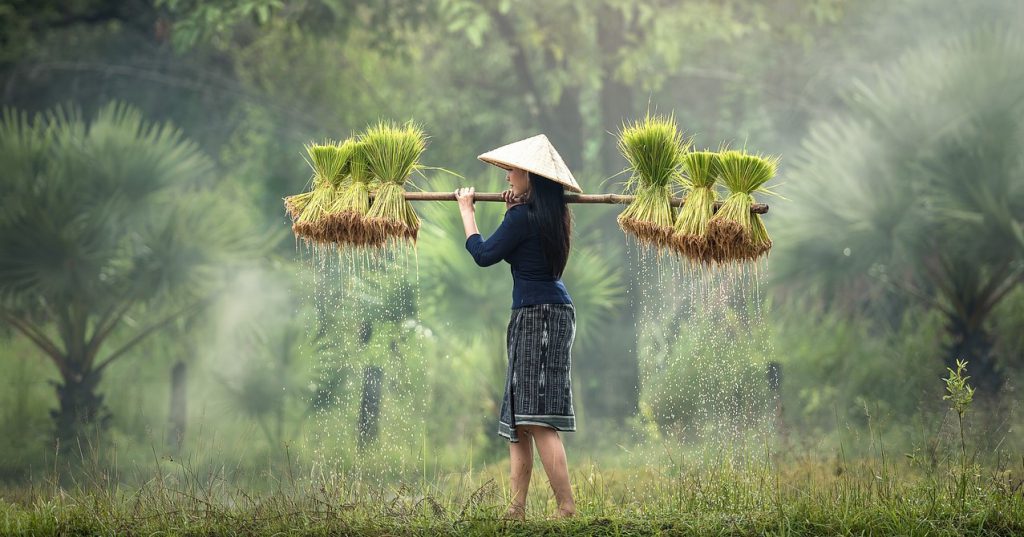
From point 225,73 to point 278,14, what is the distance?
1.73 m

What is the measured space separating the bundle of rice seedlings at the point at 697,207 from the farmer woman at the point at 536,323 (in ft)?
2.32

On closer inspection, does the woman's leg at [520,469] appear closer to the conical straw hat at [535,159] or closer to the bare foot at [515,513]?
the bare foot at [515,513]

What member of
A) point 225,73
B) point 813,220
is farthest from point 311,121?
point 813,220

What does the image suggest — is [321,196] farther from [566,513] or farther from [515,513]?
[566,513]

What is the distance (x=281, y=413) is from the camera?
504 inches

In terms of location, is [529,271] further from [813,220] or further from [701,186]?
[813,220]

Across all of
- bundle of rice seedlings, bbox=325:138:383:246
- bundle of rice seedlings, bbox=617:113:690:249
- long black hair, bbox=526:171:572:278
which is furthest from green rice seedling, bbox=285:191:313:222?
bundle of rice seedlings, bbox=617:113:690:249

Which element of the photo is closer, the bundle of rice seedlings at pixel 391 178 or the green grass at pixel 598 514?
the green grass at pixel 598 514

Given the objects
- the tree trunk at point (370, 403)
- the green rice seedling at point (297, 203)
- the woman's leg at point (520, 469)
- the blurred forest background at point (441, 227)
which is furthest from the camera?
the blurred forest background at point (441, 227)

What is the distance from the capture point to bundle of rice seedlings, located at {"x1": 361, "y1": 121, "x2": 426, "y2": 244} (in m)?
5.98

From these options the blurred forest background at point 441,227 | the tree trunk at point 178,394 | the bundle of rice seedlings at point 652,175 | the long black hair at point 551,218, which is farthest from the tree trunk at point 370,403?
the long black hair at point 551,218

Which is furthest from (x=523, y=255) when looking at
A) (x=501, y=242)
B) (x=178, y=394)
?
(x=178, y=394)

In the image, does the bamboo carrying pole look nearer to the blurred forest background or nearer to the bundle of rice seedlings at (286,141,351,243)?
the bundle of rice seedlings at (286,141,351,243)

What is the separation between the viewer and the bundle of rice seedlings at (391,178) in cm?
598
